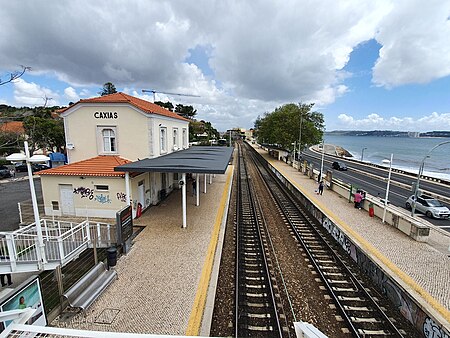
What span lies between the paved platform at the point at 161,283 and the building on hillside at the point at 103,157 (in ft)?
8.30

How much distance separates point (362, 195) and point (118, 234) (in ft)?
49.8

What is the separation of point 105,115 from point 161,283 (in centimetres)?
1270

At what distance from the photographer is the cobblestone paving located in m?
7.95

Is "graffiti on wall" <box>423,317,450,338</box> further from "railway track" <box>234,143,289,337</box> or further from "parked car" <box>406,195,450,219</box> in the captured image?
"parked car" <box>406,195,450,219</box>

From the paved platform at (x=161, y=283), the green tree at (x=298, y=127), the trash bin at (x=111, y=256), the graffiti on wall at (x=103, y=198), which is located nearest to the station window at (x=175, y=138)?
the graffiti on wall at (x=103, y=198)

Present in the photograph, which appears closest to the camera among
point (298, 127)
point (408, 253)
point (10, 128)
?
point (408, 253)

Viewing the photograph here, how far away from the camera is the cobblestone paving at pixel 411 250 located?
795cm

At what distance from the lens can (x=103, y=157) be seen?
53.8 ft

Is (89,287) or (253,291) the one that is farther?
(253,291)

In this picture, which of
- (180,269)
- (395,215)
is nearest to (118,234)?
(180,269)

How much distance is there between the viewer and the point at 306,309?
7453mm

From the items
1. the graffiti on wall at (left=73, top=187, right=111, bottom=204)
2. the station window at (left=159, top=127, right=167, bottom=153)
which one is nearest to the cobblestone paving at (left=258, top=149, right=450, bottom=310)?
the station window at (left=159, top=127, right=167, bottom=153)

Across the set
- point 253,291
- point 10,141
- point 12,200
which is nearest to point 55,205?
point 10,141

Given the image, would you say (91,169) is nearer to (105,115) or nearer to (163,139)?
(105,115)
